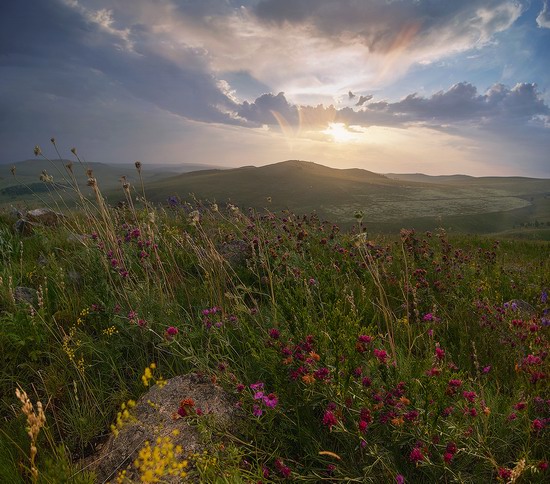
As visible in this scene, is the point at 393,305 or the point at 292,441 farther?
the point at 393,305

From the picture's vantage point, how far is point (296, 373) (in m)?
2.23

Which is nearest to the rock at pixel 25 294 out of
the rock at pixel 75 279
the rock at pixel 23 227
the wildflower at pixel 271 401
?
the rock at pixel 75 279

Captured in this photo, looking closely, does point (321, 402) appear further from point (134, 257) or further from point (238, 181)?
point (238, 181)

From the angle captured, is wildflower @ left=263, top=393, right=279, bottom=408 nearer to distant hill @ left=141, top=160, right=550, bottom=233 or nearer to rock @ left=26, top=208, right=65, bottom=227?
rock @ left=26, top=208, right=65, bottom=227

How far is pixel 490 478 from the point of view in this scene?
2064 millimetres

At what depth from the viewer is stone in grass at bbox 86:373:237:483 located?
2146 millimetres

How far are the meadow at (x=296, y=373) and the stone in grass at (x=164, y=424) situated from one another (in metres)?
0.09

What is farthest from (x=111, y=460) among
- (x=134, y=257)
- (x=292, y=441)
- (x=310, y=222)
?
(x=310, y=222)

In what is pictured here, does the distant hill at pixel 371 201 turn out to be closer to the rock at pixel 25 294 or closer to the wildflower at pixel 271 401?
the rock at pixel 25 294

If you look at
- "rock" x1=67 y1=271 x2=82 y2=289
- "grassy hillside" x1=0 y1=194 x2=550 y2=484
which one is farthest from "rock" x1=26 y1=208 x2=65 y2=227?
"rock" x1=67 y1=271 x2=82 y2=289

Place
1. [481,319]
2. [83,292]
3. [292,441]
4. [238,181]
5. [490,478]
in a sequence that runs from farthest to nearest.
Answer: [238,181]
[83,292]
[481,319]
[292,441]
[490,478]

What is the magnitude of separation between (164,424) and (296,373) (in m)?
0.98

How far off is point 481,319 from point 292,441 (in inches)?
116

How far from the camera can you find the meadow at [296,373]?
1993 millimetres
